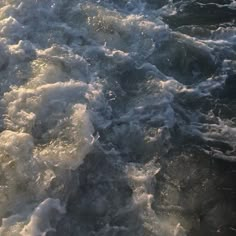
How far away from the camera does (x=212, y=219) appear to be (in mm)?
4988

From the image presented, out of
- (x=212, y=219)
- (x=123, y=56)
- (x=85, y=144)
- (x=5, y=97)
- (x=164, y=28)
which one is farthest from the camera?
(x=164, y=28)

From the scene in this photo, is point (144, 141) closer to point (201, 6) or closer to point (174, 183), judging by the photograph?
point (174, 183)

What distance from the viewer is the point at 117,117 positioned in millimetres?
6297

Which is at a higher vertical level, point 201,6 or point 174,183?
point 201,6

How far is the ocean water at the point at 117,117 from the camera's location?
4.99 meters

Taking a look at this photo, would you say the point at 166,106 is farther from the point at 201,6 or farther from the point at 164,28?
the point at 201,6

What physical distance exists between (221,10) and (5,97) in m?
4.68

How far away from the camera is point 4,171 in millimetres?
5312

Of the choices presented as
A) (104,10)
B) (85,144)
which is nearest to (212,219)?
(85,144)

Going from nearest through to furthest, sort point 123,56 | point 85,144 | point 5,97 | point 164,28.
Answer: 1. point 85,144
2. point 5,97
3. point 123,56
4. point 164,28

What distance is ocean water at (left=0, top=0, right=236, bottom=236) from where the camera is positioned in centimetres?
499

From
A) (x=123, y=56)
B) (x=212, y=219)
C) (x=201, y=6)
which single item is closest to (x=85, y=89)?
(x=123, y=56)

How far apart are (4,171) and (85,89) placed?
1946 millimetres

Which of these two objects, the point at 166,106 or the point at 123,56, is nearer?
the point at 166,106
